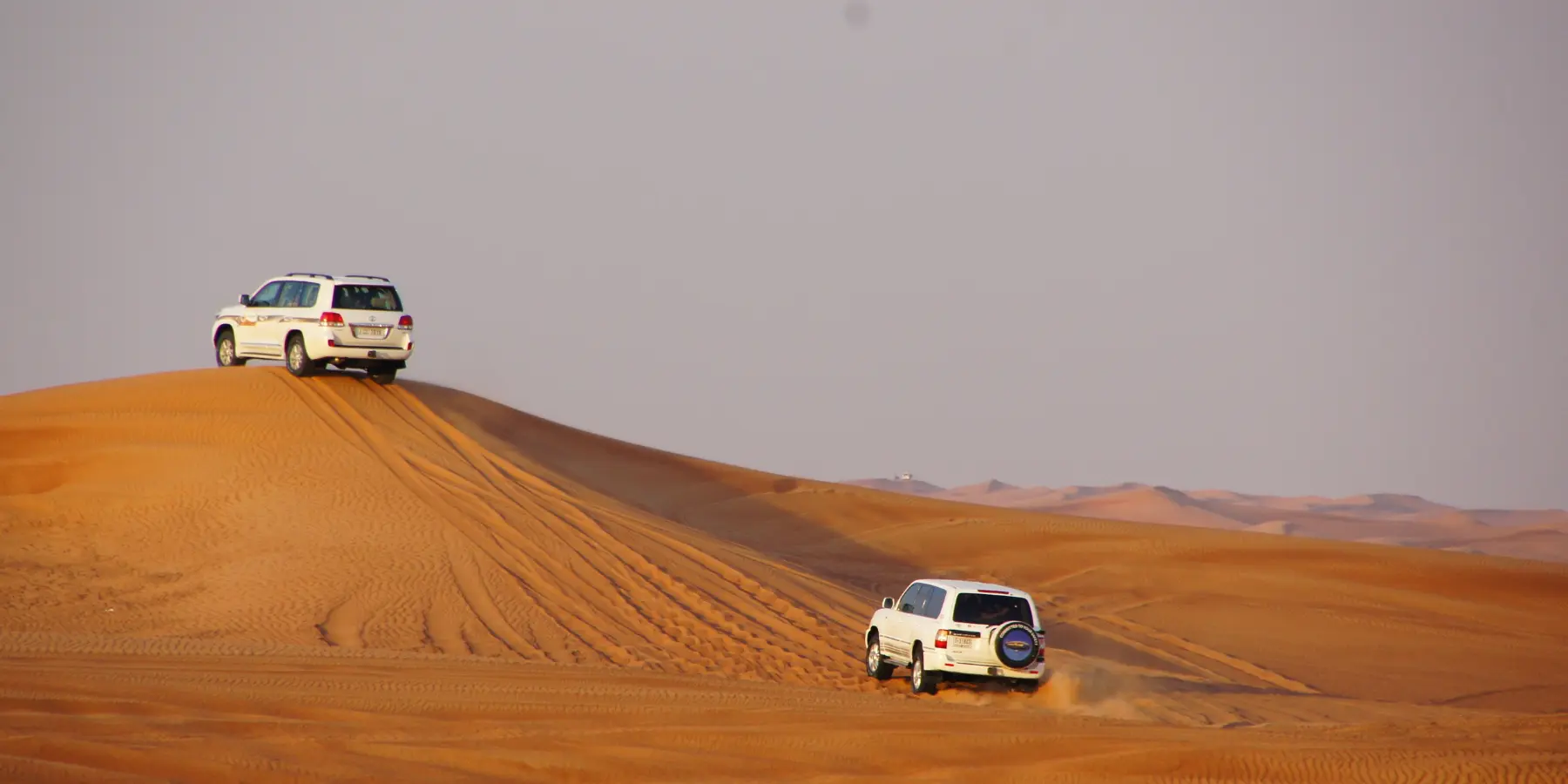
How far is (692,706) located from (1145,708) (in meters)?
7.22

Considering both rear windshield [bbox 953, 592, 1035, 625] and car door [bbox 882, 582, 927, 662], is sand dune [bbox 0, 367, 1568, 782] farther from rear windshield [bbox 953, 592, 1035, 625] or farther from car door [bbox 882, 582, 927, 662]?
rear windshield [bbox 953, 592, 1035, 625]

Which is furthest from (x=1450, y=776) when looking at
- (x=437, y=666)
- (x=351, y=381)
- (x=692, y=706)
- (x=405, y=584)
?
(x=351, y=381)

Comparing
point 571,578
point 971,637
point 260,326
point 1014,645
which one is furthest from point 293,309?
point 1014,645

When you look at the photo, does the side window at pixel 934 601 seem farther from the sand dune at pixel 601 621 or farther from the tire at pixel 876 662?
the tire at pixel 876 662

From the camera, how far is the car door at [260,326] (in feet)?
100

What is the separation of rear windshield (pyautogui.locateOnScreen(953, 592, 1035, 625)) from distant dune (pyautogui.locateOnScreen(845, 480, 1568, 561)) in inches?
2202

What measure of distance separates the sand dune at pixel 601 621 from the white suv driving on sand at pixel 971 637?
0.60 meters

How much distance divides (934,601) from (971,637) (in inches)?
34.0

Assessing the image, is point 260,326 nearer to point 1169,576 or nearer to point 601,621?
point 601,621

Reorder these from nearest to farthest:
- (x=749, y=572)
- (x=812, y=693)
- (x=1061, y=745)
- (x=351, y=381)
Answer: (x=1061, y=745), (x=812, y=693), (x=749, y=572), (x=351, y=381)

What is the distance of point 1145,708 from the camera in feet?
62.9

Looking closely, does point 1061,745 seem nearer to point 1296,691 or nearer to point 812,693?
point 812,693

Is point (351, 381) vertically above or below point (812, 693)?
above

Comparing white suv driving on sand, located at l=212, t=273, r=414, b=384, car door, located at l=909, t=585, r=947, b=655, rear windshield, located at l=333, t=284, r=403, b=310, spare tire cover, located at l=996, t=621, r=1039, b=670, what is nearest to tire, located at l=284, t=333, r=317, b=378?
white suv driving on sand, located at l=212, t=273, r=414, b=384
